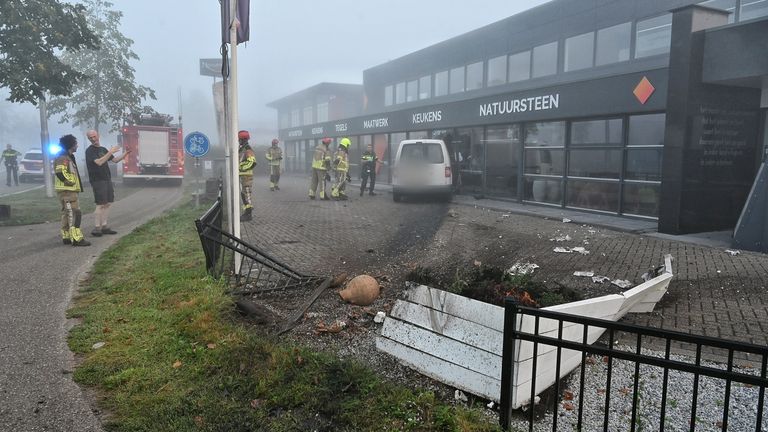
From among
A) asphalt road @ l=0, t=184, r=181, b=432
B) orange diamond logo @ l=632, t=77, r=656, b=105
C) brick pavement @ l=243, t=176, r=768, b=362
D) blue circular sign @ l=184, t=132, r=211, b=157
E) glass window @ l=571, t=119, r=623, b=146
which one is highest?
orange diamond logo @ l=632, t=77, r=656, b=105

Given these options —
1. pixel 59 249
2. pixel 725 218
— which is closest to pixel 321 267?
pixel 59 249

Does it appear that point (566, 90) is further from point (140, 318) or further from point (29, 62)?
point (29, 62)

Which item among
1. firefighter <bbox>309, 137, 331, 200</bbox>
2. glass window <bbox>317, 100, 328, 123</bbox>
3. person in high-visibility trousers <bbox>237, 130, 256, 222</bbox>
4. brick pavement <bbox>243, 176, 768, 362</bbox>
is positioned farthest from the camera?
glass window <bbox>317, 100, 328, 123</bbox>

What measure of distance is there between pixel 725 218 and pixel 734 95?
7.64 ft

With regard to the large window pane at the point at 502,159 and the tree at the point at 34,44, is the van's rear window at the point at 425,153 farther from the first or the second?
the tree at the point at 34,44

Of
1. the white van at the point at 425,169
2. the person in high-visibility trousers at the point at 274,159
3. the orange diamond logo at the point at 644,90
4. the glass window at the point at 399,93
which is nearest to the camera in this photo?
the orange diamond logo at the point at 644,90

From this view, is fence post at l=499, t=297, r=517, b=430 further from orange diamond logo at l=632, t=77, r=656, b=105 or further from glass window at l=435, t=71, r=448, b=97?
glass window at l=435, t=71, r=448, b=97

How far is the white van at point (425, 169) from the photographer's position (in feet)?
50.9

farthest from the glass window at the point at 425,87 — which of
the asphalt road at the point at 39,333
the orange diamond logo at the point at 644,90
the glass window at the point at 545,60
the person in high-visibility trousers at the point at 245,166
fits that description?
the asphalt road at the point at 39,333

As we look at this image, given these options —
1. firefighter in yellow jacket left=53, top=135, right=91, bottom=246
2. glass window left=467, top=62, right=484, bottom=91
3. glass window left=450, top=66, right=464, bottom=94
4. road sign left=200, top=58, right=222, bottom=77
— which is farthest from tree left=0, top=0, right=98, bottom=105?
glass window left=450, top=66, right=464, bottom=94

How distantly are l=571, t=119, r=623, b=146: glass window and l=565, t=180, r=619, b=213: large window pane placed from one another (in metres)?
0.94

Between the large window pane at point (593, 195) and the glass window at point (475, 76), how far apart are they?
483 inches

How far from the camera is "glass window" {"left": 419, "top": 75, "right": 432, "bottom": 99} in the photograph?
28000 mm

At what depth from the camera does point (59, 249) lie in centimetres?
862
